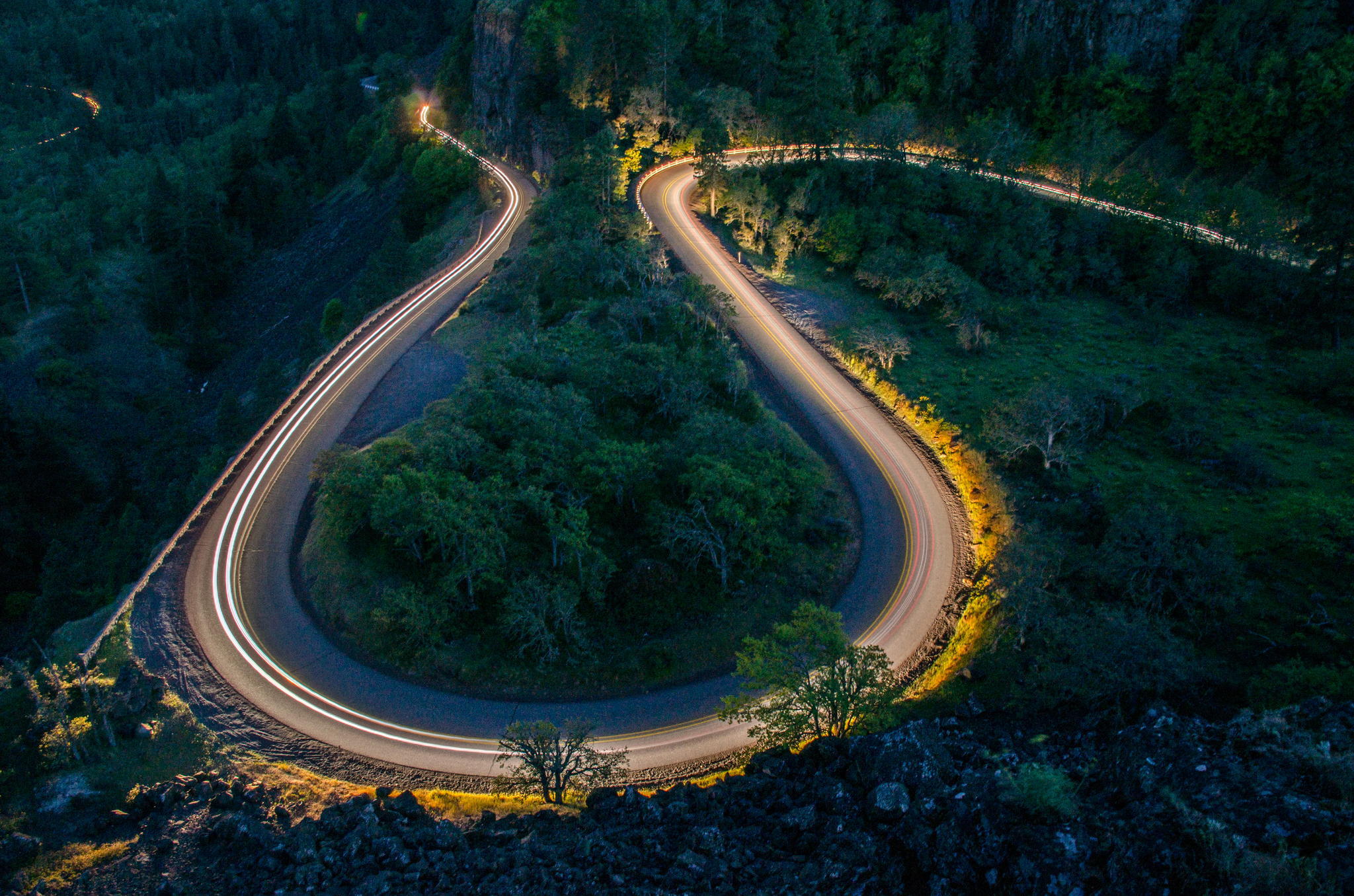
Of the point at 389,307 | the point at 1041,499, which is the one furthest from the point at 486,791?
the point at 389,307

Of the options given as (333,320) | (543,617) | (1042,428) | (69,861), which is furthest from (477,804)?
(333,320)

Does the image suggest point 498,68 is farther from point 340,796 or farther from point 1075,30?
point 340,796

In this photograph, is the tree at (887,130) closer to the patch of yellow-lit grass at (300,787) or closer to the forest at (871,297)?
the forest at (871,297)

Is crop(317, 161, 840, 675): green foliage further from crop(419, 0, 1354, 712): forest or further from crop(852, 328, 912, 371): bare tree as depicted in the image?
crop(419, 0, 1354, 712): forest

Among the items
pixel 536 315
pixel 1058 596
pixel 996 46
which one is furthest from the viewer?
pixel 996 46

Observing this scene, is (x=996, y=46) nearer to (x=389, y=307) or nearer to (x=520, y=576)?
(x=389, y=307)

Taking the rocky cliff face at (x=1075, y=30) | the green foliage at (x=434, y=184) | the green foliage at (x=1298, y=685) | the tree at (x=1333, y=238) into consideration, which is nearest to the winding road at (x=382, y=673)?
the green foliage at (x=1298, y=685)
